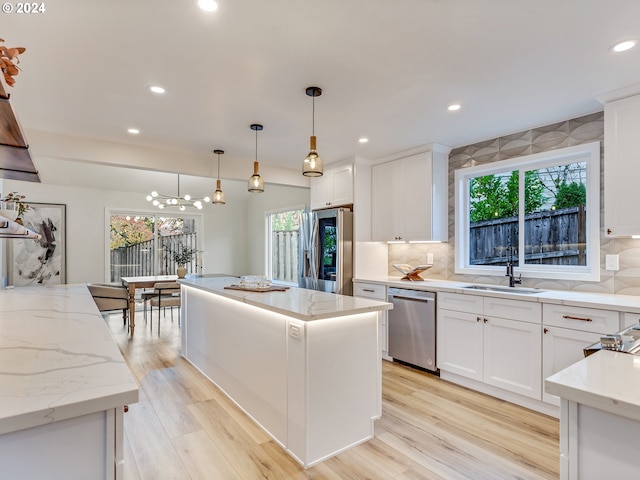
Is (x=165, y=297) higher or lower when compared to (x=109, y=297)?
lower

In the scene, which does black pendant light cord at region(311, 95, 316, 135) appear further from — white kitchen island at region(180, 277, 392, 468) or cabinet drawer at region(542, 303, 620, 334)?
cabinet drawer at region(542, 303, 620, 334)

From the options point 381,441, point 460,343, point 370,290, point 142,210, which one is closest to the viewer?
point 381,441

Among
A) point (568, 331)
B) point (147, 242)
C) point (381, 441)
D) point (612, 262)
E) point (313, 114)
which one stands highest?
point (313, 114)

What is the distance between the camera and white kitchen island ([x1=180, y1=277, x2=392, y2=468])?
6.59 ft

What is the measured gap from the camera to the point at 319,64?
2.14 m

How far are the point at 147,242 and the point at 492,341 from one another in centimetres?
633


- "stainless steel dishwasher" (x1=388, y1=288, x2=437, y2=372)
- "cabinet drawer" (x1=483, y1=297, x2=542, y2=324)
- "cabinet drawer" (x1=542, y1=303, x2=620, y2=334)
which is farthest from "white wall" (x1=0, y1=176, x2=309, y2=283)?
"cabinet drawer" (x1=542, y1=303, x2=620, y2=334)

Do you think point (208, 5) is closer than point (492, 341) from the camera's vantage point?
Yes

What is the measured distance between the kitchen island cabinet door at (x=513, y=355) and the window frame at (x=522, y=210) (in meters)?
0.78

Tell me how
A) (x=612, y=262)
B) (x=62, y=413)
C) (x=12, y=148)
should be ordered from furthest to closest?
(x=612, y=262) → (x=12, y=148) → (x=62, y=413)

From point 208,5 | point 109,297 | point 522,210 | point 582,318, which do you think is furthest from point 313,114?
point 109,297

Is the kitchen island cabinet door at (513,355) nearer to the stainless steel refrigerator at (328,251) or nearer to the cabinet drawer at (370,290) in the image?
the cabinet drawer at (370,290)

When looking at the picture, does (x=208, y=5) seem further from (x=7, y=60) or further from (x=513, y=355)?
(x=513, y=355)

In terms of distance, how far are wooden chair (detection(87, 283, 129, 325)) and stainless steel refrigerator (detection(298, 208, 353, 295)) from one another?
2.60m
